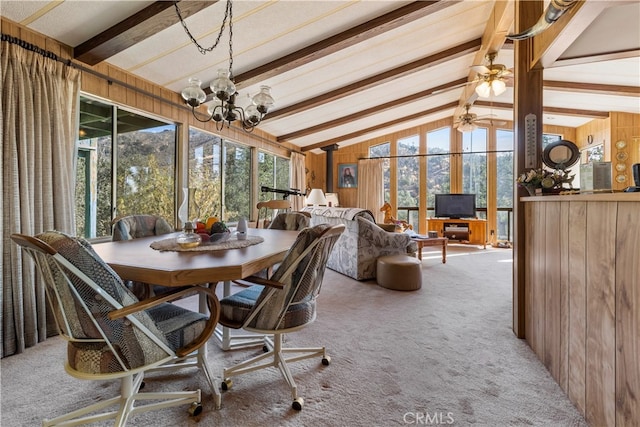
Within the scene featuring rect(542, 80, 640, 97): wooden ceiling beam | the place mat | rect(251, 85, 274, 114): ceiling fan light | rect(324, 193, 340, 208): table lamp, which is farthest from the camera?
rect(324, 193, 340, 208): table lamp

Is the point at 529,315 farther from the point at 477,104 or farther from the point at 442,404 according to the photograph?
the point at 477,104

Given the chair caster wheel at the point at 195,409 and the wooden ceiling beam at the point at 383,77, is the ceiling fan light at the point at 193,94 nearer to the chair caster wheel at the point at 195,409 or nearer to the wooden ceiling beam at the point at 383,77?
the chair caster wheel at the point at 195,409

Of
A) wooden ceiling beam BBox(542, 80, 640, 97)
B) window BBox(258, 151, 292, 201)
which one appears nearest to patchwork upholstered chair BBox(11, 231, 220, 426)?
window BBox(258, 151, 292, 201)

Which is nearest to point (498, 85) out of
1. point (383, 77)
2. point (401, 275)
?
point (383, 77)

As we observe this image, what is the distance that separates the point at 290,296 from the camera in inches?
55.9

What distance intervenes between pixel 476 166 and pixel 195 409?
7.99 metres

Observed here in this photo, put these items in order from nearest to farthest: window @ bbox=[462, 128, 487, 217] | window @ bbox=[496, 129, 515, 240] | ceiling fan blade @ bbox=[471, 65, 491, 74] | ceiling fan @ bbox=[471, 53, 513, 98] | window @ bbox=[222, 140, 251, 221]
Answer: ceiling fan blade @ bbox=[471, 65, 491, 74] → ceiling fan @ bbox=[471, 53, 513, 98] → window @ bbox=[222, 140, 251, 221] → window @ bbox=[496, 129, 515, 240] → window @ bbox=[462, 128, 487, 217]

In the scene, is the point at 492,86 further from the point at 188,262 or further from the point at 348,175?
the point at 348,175

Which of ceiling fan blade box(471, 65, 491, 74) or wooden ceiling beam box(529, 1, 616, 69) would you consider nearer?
wooden ceiling beam box(529, 1, 616, 69)

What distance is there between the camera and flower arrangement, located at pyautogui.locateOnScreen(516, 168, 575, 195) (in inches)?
76.0

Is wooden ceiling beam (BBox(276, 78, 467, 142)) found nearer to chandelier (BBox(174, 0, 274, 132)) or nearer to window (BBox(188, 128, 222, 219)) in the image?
window (BBox(188, 128, 222, 219))

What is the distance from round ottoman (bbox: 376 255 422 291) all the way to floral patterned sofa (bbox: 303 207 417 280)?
317 mm

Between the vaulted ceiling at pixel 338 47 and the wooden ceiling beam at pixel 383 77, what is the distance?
2 centimetres

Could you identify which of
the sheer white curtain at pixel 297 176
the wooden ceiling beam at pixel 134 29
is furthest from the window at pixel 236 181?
the wooden ceiling beam at pixel 134 29
